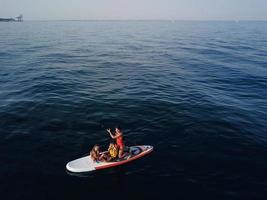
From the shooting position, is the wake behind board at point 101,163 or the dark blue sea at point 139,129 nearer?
the dark blue sea at point 139,129

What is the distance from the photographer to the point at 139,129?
64.7 ft

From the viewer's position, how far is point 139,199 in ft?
41.2

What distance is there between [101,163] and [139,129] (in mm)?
5448

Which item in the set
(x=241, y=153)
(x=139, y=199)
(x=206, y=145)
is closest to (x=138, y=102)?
(x=206, y=145)

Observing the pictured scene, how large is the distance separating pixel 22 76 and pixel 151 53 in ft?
99.9

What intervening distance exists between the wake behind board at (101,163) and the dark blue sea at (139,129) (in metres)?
0.39

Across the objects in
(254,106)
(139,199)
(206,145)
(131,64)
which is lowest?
(139,199)

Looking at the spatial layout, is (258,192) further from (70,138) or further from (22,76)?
(22,76)

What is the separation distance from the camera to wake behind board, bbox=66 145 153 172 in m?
14.5

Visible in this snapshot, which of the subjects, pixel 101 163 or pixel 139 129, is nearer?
pixel 101 163

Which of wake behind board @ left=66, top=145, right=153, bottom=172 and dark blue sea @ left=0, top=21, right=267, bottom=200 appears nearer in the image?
dark blue sea @ left=0, top=21, right=267, bottom=200

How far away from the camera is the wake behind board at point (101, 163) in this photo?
14.5 m

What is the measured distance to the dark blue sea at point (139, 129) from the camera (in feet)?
44.3

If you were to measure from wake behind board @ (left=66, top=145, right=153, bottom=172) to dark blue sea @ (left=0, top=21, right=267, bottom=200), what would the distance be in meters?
0.39
